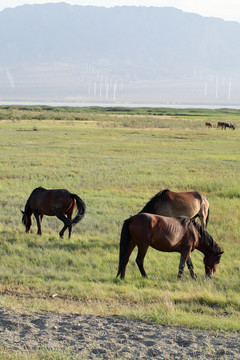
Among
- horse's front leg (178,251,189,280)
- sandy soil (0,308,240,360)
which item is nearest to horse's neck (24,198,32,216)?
horse's front leg (178,251,189,280)

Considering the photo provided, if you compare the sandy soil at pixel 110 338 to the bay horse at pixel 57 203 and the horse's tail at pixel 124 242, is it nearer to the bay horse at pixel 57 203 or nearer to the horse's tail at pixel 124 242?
the horse's tail at pixel 124 242

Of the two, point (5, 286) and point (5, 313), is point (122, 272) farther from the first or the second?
point (5, 313)

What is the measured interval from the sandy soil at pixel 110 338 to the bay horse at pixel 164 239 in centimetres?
199

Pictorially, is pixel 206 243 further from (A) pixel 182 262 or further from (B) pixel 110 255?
(B) pixel 110 255

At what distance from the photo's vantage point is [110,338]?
6.23 m

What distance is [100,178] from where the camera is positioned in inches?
910

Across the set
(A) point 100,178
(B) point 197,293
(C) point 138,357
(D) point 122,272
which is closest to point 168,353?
(C) point 138,357

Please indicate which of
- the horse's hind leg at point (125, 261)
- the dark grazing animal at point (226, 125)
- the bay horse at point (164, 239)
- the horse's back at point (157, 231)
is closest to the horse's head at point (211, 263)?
the bay horse at point (164, 239)

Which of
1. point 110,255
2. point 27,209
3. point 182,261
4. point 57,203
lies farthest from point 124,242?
point 27,209

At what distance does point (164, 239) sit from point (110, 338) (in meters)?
3.02

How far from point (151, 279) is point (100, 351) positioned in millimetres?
3570

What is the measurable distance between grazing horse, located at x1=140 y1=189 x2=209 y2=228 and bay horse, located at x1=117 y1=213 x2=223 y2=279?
1992 mm

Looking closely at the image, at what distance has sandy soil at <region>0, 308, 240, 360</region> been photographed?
5.78m

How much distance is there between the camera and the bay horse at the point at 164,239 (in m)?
8.82
